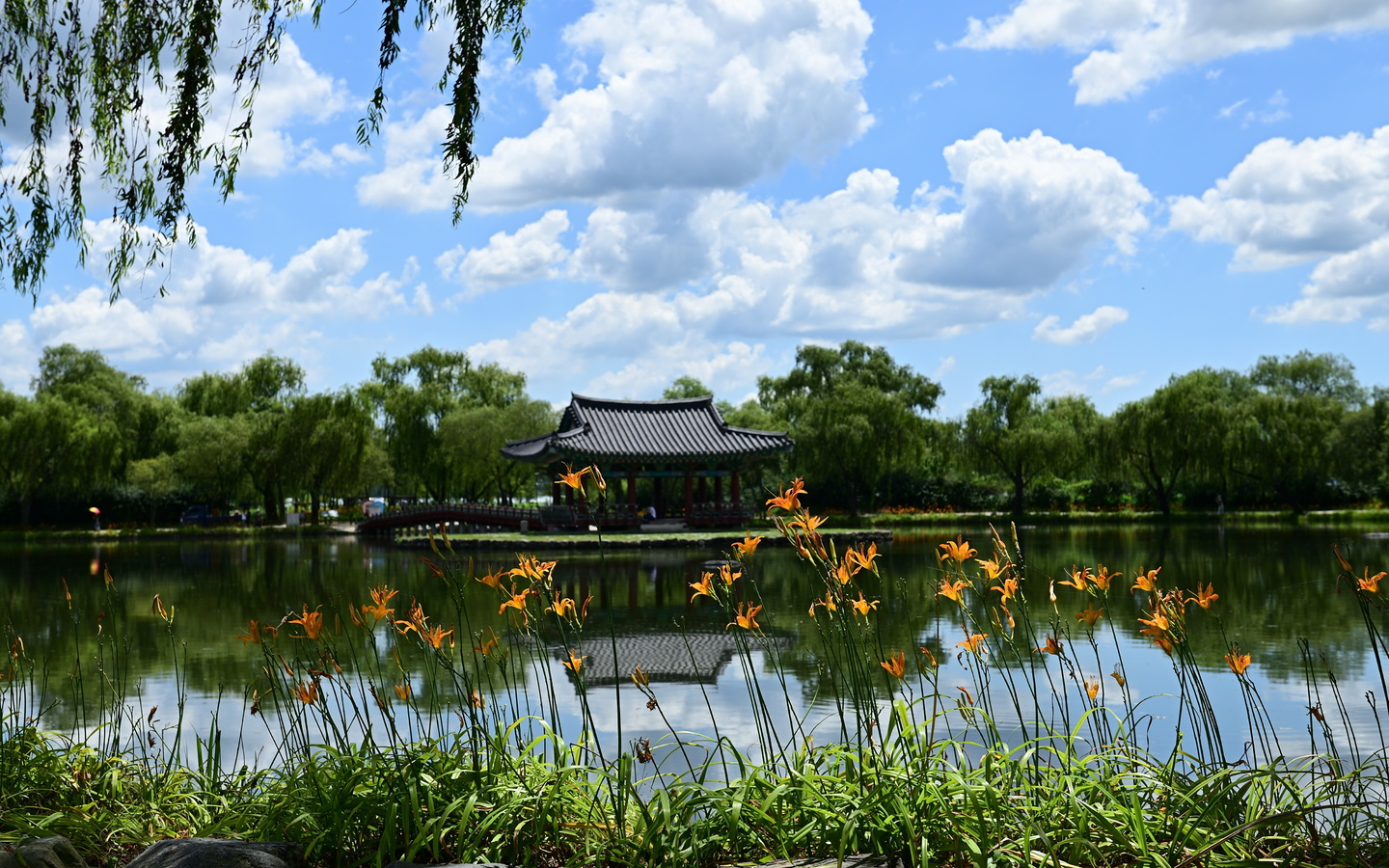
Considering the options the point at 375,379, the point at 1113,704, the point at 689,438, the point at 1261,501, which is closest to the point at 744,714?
the point at 1113,704

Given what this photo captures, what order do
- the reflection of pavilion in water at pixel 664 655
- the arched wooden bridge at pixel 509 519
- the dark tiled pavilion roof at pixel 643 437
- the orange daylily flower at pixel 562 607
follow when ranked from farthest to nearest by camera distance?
the dark tiled pavilion roof at pixel 643 437 → the arched wooden bridge at pixel 509 519 → the reflection of pavilion in water at pixel 664 655 → the orange daylily flower at pixel 562 607

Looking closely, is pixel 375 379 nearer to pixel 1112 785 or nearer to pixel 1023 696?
pixel 1023 696

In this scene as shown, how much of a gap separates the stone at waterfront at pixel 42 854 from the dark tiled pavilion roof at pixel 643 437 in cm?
2311

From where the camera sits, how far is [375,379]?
39719mm

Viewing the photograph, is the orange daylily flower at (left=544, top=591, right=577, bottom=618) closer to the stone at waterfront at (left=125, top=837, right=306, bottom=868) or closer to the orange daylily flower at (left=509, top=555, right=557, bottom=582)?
the orange daylily flower at (left=509, top=555, right=557, bottom=582)

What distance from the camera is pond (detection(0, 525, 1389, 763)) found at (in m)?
4.89

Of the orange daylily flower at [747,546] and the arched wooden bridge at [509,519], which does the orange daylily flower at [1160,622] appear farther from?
the arched wooden bridge at [509,519]

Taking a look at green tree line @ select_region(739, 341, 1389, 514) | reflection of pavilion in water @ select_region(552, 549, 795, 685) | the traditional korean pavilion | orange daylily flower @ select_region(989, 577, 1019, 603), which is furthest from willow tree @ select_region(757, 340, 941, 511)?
orange daylily flower @ select_region(989, 577, 1019, 603)

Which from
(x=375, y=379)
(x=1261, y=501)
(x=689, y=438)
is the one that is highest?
(x=375, y=379)

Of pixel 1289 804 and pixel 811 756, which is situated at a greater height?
pixel 811 756

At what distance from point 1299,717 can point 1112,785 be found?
3731 mm

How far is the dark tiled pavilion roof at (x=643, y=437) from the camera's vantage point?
2669 cm

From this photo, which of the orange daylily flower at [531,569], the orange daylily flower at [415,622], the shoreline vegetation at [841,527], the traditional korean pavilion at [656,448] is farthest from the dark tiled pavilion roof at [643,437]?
the orange daylily flower at [531,569]

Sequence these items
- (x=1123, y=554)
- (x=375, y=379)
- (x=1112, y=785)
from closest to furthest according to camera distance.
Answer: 1. (x=1112, y=785)
2. (x=1123, y=554)
3. (x=375, y=379)
